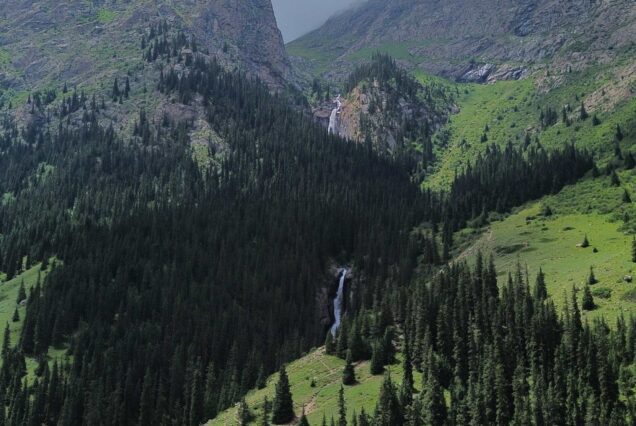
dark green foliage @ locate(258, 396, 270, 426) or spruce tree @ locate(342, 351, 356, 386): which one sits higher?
spruce tree @ locate(342, 351, 356, 386)

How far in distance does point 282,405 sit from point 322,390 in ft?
36.9

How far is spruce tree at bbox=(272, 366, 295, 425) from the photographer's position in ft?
404

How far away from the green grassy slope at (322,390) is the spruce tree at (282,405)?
6.56 ft

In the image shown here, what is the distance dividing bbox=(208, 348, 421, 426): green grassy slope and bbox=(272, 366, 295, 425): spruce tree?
200 cm

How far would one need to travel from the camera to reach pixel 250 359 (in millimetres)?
161125

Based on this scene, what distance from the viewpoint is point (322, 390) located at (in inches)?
5212

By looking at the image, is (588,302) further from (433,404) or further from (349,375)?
(349,375)

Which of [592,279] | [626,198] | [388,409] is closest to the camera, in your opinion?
[388,409]

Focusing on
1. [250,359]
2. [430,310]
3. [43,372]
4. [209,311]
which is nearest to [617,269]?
[430,310]

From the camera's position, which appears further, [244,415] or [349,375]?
[349,375]

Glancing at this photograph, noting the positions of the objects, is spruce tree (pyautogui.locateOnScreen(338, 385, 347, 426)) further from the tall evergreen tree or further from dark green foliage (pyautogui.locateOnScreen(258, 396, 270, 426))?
the tall evergreen tree

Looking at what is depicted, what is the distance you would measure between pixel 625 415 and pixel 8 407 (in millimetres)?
131077

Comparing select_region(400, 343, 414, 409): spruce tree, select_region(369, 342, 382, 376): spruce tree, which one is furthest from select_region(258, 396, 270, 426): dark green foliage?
select_region(400, 343, 414, 409): spruce tree

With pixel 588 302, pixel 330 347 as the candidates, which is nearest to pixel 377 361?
pixel 330 347
